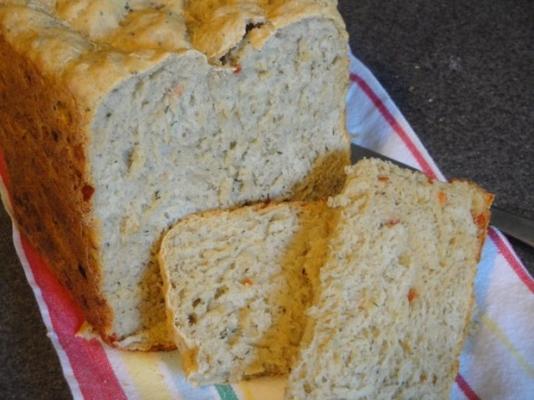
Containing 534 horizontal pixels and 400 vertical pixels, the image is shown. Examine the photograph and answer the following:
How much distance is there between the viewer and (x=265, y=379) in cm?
190

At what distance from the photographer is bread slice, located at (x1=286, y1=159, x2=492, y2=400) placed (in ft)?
5.67

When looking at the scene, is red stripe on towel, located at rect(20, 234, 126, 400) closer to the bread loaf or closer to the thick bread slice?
the bread loaf

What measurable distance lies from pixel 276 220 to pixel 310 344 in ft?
1.11

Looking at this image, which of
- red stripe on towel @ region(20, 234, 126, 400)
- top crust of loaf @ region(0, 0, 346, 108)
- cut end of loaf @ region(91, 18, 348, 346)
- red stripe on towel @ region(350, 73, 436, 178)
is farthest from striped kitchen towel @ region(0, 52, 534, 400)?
top crust of loaf @ region(0, 0, 346, 108)

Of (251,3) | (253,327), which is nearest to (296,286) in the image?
(253,327)

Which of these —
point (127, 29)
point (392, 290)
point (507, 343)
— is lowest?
point (507, 343)

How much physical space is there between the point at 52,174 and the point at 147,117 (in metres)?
0.27

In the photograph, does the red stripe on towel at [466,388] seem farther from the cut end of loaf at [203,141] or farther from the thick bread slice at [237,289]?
the cut end of loaf at [203,141]

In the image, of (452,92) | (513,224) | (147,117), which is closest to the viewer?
(147,117)

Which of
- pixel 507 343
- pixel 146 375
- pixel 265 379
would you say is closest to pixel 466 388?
pixel 507 343

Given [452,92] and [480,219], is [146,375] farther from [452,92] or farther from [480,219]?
[452,92]

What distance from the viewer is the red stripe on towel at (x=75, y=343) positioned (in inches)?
72.1

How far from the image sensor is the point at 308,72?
193cm

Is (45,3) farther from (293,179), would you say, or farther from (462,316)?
(462,316)
